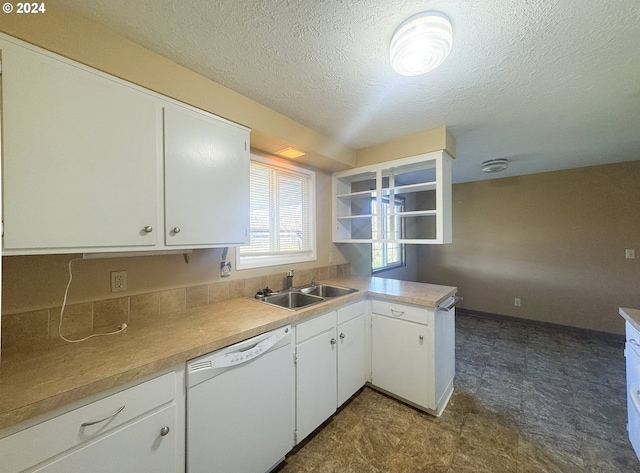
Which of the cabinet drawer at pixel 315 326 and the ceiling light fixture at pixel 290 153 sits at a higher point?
the ceiling light fixture at pixel 290 153

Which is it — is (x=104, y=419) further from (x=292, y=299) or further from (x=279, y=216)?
(x=279, y=216)

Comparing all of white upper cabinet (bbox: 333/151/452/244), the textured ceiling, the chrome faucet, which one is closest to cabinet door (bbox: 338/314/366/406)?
the chrome faucet

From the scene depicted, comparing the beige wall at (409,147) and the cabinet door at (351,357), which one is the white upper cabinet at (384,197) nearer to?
the beige wall at (409,147)

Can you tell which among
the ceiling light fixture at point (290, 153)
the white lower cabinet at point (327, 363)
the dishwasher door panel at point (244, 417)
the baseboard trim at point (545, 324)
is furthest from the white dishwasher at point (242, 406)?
the baseboard trim at point (545, 324)

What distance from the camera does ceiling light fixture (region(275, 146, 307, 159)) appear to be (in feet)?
7.03

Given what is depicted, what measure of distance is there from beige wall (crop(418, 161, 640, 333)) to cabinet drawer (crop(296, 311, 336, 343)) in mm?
3660

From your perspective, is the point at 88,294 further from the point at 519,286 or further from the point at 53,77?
the point at 519,286

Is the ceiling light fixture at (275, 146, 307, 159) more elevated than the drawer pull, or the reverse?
the ceiling light fixture at (275, 146, 307, 159)

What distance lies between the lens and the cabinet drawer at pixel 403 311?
6.04 feet

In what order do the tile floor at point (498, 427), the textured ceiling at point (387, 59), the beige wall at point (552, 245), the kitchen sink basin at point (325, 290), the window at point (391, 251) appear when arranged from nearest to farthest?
the textured ceiling at point (387, 59) < the tile floor at point (498, 427) < the kitchen sink basin at point (325, 290) < the beige wall at point (552, 245) < the window at point (391, 251)

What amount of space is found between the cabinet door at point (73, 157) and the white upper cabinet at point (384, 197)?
1.97m

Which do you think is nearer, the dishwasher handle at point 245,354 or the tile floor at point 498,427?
the dishwasher handle at point 245,354

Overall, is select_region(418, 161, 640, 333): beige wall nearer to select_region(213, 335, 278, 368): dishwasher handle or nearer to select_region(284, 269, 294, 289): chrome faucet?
select_region(284, 269, 294, 289): chrome faucet

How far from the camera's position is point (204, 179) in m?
1.44
